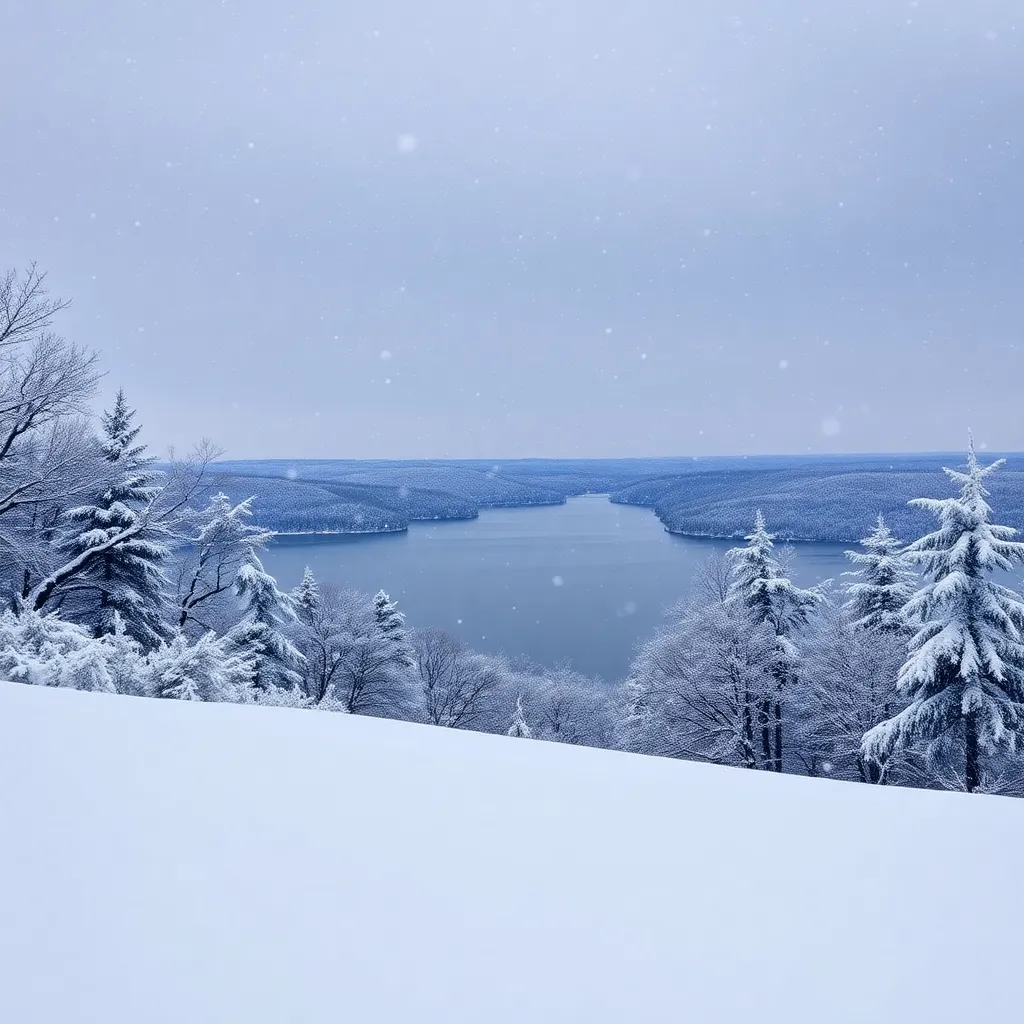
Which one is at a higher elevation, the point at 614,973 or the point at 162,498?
the point at 162,498

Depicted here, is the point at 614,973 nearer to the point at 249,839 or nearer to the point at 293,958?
the point at 293,958

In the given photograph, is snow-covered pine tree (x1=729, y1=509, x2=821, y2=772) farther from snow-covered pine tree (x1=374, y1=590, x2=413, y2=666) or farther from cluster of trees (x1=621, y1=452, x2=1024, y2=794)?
snow-covered pine tree (x1=374, y1=590, x2=413, y2=666)

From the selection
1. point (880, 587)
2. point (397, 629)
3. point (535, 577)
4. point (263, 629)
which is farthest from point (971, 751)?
point (535, 577)

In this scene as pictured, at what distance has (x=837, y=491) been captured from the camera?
90.5m

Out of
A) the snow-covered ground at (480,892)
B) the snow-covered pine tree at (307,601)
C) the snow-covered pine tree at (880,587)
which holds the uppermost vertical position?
the snow-covered ground at (480,892)

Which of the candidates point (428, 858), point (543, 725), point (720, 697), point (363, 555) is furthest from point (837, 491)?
point (428, 858)

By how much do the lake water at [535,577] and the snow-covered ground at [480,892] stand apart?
27905mm

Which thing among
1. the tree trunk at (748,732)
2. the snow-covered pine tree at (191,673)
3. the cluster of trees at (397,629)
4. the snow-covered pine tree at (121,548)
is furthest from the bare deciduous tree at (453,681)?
the snow-covered pine tree at (191,673)

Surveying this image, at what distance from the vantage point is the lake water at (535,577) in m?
42.0

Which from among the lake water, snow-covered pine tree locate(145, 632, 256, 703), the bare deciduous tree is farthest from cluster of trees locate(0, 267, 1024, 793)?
the lake water

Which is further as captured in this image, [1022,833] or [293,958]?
[1022,833]

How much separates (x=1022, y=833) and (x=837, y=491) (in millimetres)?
99115

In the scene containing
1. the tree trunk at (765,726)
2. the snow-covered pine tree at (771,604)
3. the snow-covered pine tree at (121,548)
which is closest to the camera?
the snow-covered pine tree at (121,548)

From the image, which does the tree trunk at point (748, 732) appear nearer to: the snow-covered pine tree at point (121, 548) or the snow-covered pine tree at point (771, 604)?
the snow-covered pine tree at point (771, 604)
